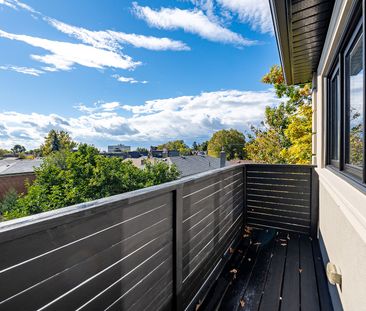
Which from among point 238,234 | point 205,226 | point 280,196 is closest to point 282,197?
point 280,196

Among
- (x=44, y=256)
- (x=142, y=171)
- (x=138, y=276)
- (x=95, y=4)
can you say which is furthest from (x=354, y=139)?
(x=142, y=171)

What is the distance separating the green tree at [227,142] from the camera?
4166 centimetres

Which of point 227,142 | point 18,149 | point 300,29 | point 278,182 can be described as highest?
point 300,29

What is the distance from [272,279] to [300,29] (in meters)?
2.53

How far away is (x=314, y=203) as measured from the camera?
3637 mm

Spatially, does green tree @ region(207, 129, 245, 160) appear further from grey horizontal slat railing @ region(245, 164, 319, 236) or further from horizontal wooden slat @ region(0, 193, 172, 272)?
horizontal wooden slat @ region(0, 193, 172, 272)

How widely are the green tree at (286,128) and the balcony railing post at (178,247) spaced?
4.68m

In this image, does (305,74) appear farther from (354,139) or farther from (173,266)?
(173,266)

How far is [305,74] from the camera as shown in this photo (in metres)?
4.21

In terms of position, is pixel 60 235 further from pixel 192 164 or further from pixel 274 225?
pixel 192 164

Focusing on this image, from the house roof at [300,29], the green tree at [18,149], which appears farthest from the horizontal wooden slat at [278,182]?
the green tree at [18,149]

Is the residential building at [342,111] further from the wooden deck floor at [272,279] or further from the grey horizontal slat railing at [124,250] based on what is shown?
the grey horizontal slat railing at [124,250]

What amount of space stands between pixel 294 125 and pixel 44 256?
591cm

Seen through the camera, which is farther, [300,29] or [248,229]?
[248,229]
